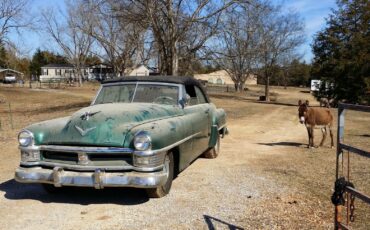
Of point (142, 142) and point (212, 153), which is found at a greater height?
point (142, 142)

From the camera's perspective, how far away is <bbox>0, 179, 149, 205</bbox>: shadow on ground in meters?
6.03

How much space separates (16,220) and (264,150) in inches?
265

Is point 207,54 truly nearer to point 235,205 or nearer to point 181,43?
point 181,43

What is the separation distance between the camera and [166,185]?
6.11 metres

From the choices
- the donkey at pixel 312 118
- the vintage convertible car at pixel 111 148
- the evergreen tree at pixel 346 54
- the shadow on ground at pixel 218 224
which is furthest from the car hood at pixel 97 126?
the evergreen tree at pixel 346 54

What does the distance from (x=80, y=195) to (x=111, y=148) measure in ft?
3.81

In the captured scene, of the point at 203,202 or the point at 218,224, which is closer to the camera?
the point at 218,224

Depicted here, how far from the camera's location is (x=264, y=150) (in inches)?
423

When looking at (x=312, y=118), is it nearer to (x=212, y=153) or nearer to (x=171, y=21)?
(x=212, y=153)

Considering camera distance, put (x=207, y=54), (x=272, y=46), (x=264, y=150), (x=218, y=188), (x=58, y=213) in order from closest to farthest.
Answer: (x=58, y=213)
(x=218, y=188)
(x=264, y=150)
(x=207, y=54)
(x=272, y=46)

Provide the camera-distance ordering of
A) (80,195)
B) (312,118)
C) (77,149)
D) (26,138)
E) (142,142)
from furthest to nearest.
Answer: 1. (312,118)
2. (80,195)
3. (26,138)
4. (77,149)
5. (142,142)

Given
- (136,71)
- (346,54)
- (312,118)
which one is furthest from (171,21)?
(136,71)

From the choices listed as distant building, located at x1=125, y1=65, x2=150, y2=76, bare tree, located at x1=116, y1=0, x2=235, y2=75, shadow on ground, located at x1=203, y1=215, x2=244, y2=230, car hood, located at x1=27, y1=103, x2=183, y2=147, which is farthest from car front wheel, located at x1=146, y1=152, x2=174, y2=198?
distant building, located at x1=125, y1=65, x2=150, y2=76

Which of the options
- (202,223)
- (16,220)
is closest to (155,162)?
(202,223)
